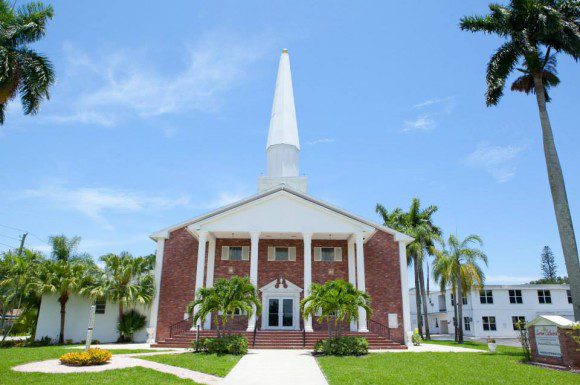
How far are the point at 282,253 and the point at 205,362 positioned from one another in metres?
13.7

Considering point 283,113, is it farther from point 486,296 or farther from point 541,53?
point 486,296

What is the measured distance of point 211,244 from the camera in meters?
29.2

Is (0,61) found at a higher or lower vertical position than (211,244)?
higher

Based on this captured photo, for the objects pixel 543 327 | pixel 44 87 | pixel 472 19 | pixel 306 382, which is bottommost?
pixel 306 382

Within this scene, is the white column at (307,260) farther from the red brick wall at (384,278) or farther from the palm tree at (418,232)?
the palm tree at (418,232)

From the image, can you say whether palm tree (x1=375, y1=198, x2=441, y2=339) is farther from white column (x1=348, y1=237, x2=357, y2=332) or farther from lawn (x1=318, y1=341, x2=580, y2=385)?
lawn (x1=318, y1=341, x2=580, y2=385)

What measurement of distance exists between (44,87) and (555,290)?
5112 cm

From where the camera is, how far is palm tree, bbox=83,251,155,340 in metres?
26.9

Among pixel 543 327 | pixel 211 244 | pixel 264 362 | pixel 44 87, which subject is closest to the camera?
pixel 543 327

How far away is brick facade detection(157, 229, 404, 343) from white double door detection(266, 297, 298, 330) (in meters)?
1.36

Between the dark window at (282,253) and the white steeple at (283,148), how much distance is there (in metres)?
5.99

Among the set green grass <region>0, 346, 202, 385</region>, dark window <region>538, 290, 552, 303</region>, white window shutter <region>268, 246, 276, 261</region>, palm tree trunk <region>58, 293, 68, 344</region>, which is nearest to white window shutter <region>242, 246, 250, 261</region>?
white window shutter <region>268, 246, 276, 261</region>

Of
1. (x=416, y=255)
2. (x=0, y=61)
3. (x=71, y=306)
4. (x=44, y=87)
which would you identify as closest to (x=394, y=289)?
(x=416, y=255)

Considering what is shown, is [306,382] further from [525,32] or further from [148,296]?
[525,32]
